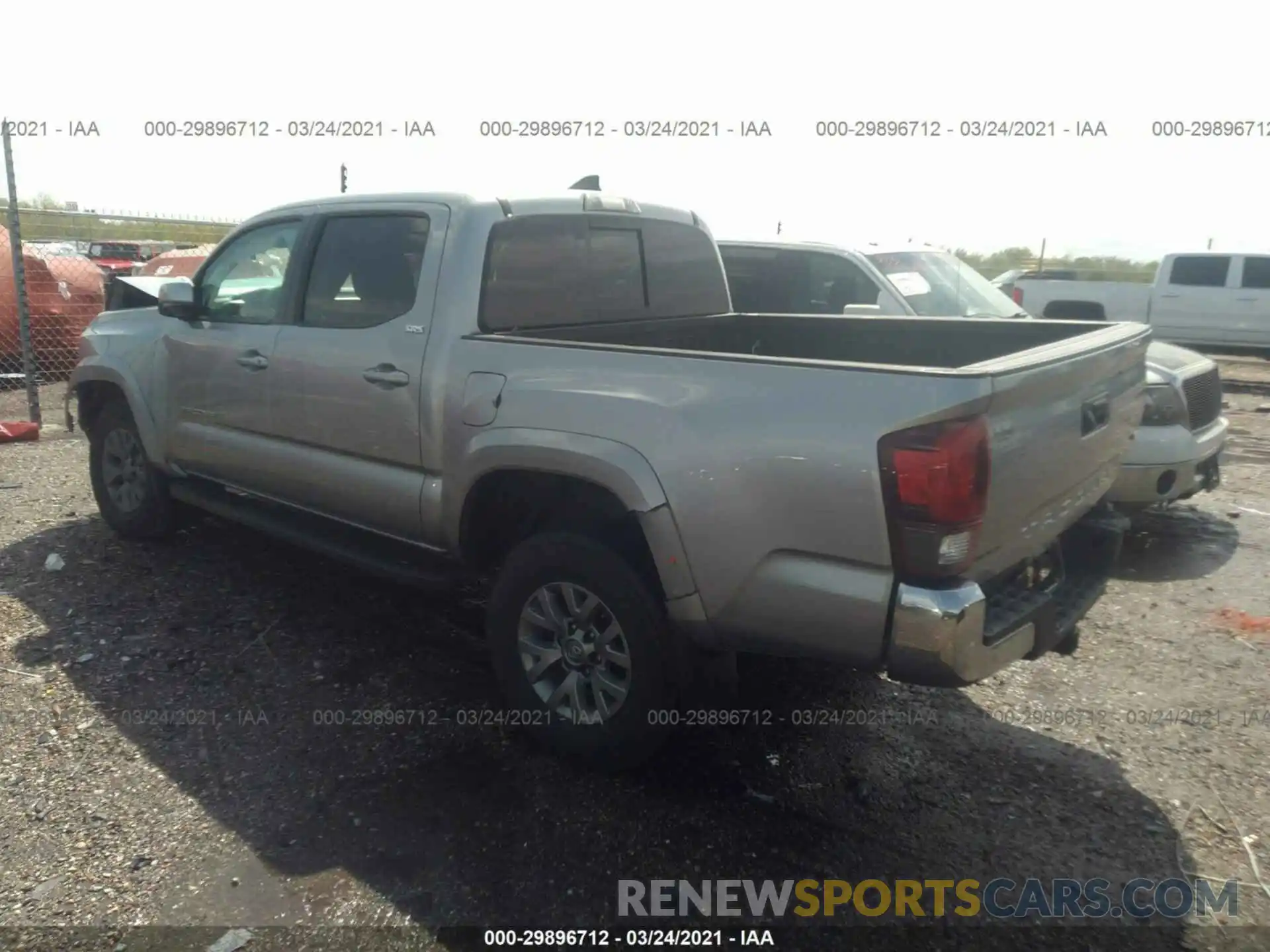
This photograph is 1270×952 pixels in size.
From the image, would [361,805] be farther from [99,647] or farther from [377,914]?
[99,647]

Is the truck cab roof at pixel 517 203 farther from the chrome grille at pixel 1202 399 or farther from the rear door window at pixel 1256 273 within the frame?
the rear door window at pixel 1256 273

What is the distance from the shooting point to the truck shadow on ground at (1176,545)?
5738mm

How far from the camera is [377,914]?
2.79 metres

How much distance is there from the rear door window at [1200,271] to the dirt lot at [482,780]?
13247mm

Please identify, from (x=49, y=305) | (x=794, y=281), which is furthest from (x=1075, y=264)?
(x=49, y=305)

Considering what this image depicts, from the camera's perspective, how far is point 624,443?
317 centimetres

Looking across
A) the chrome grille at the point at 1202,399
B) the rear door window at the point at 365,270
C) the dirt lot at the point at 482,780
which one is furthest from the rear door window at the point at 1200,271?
the rear door window at the point at 365,270

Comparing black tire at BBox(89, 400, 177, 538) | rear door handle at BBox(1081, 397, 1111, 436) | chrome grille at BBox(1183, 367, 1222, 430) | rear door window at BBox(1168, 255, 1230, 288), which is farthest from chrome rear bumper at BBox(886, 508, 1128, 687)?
rear door window at BBox(1168, 255, 1230, 288)

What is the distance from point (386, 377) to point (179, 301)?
170 cm

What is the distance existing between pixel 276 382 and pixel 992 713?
11.2 ft

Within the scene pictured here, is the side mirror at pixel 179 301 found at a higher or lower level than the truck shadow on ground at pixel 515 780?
higher

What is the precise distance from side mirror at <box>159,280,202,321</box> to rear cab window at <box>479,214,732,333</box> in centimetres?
202

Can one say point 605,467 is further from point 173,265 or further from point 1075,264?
point 1075,264

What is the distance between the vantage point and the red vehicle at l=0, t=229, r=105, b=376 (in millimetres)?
11453
